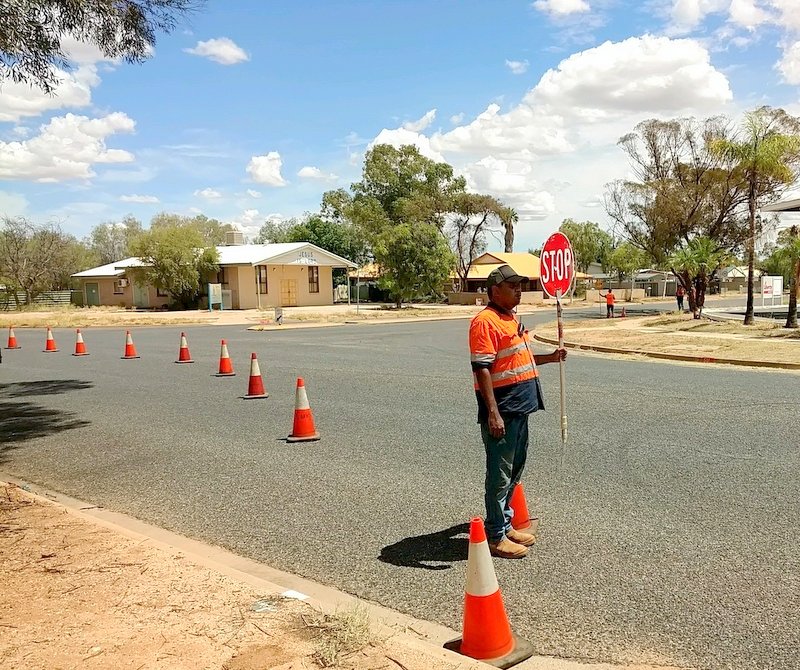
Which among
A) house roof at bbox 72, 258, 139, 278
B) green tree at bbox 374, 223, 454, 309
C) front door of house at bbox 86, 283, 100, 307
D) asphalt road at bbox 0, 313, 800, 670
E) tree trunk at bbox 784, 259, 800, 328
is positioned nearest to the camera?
asphalt road at bbox 0, 313, 800, 670

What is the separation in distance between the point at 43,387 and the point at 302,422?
717 centimetres

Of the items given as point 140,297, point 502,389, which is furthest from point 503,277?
point 140,297

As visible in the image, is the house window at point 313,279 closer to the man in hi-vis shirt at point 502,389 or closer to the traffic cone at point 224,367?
the traffic cone at point 224,367

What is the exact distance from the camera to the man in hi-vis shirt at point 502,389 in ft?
14.5

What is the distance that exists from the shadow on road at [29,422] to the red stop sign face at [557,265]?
19.9 ft

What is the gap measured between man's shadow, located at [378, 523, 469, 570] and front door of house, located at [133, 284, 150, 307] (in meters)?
46.9

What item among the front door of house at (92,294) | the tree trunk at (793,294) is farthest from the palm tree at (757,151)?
the front door of house at (92,294)

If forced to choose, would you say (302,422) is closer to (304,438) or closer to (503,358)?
(304,438)

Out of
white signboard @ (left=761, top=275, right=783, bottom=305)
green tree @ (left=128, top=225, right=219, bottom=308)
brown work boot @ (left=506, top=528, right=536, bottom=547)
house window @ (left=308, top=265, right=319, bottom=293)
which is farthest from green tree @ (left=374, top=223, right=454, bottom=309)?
brown work boot @ (left=506, top=528, right=536, bottom=547)

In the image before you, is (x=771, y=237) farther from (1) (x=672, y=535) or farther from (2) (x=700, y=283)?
(1) (x=672, y=535)

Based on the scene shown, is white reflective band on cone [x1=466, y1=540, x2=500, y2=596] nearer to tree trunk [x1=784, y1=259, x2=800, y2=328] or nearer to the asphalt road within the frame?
the asphalt road

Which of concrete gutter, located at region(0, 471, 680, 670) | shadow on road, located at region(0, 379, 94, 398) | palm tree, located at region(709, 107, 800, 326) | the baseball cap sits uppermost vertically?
palm tree, located at region(709, 107, 800, 326)

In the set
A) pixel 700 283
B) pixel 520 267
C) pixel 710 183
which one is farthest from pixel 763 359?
pixel 520 267

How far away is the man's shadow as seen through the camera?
4578 millimetres
